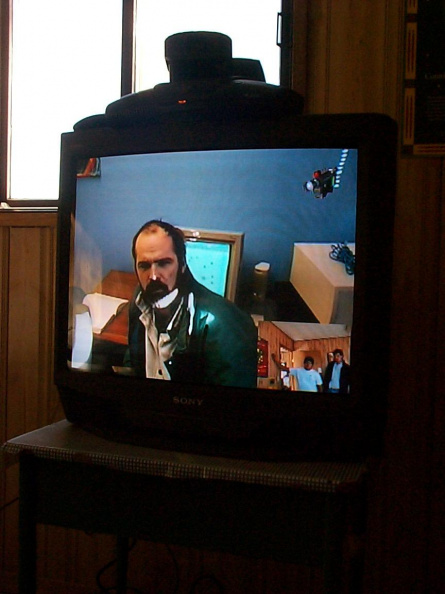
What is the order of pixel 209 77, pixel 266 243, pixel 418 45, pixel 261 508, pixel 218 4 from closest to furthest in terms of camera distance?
1. pixel 261 508
2. pixel 266 243
3. pixel 209 77
4. pixel 418 45
5. pixel 218 4

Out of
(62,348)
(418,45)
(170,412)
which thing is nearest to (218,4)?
(418,45)

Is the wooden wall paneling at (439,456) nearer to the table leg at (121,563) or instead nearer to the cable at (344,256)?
the cable at (344,256)

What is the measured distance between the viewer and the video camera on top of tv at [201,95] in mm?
1188

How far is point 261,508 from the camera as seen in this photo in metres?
1.03

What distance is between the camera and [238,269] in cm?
116

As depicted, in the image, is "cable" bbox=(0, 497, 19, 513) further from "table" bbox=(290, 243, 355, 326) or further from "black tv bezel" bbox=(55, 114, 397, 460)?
"table" bbox=(290, 243, 355, 326)

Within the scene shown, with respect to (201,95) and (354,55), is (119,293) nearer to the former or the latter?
(201,95)

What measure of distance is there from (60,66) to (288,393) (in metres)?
1.47

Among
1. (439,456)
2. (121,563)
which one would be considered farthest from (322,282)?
(121,563)

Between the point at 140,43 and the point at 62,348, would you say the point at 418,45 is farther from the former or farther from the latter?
the point at 62,348

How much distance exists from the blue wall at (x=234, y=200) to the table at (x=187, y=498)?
36 cm

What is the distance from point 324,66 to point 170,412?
98 centimetres

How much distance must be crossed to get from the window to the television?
692 mm

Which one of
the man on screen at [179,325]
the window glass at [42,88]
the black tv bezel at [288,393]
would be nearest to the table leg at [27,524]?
the black tv bezel at [288,393]
